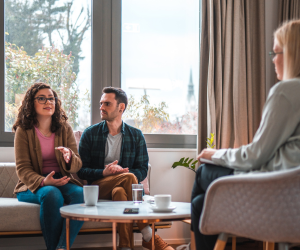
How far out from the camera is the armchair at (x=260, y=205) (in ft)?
3.43

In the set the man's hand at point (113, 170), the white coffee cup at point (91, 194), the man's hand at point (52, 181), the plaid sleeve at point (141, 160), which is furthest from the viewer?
the plaid sleeve at point (141, 160)

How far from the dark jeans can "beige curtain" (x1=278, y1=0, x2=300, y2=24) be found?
2261mm

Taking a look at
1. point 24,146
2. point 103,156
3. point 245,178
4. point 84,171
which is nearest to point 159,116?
point 103,156

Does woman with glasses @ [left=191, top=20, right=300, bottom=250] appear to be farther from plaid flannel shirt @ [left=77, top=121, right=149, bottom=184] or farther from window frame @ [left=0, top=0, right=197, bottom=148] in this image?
window frame @ [left=0, top=0, right=197, bottom=148]

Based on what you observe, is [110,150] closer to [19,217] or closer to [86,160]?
[86,160]

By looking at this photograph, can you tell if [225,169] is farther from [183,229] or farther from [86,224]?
[183,229]

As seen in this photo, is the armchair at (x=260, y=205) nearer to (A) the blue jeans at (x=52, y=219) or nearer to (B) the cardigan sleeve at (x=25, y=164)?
(A) the blue jeans at (x=52, y=219)

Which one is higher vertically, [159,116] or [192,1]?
[192,1]

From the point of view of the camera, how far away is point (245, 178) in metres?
1.08

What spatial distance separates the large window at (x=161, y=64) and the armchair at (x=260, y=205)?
191cm

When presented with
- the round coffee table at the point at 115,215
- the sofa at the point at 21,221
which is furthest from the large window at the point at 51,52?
the round coffee table at the point at 115,215

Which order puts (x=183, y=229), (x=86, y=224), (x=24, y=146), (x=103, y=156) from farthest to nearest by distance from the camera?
(x=183, y=229), (x=103, y=156), (x=24, y=146), (x=86, y=224)

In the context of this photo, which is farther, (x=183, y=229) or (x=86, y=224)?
(x=183, y=229)

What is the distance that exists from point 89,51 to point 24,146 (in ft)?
3.76
